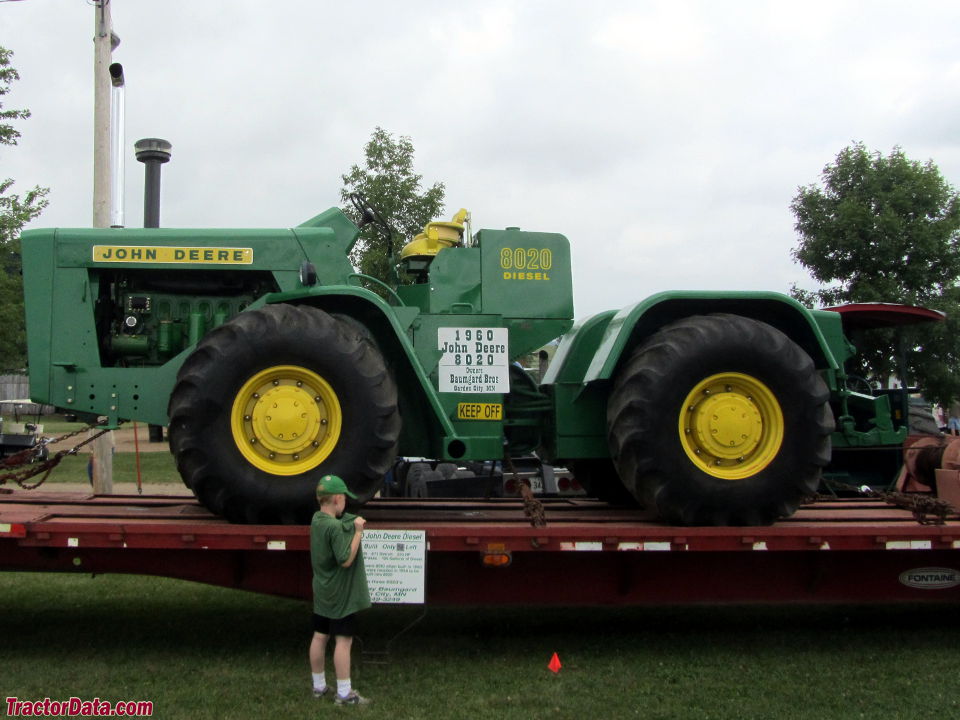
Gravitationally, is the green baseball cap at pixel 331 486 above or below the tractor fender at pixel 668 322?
below

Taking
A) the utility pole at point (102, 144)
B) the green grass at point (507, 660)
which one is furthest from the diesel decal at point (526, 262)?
the utility pole at point (102, 144)

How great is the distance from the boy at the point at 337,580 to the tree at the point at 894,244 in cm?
1039

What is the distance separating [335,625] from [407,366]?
5.37 feet

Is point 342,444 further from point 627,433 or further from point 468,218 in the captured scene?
point 468,218

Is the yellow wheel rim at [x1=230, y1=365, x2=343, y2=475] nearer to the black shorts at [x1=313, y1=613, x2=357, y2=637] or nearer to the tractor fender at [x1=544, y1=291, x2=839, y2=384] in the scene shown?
the black shorts at [x1=313, y1=613, x2=357, y2=637]

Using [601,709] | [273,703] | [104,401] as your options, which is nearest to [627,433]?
[601,709]

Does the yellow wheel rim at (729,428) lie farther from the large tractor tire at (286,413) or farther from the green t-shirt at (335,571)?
the green t-shirt at (335,571)

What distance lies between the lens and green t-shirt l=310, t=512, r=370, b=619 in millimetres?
4699

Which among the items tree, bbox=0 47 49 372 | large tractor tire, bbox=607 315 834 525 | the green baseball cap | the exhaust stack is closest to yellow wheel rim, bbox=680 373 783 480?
large tractor tire, bbox=607 315 834 525

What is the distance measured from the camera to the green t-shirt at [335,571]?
4.70 meters

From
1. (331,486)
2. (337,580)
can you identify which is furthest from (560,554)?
(331,486)

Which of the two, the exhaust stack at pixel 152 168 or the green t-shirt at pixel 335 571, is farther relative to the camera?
the exhaust stack at pixel 152 168

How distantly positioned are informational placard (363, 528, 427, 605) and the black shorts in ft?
1.03

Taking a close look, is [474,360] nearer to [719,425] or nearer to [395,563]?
[395,563]
